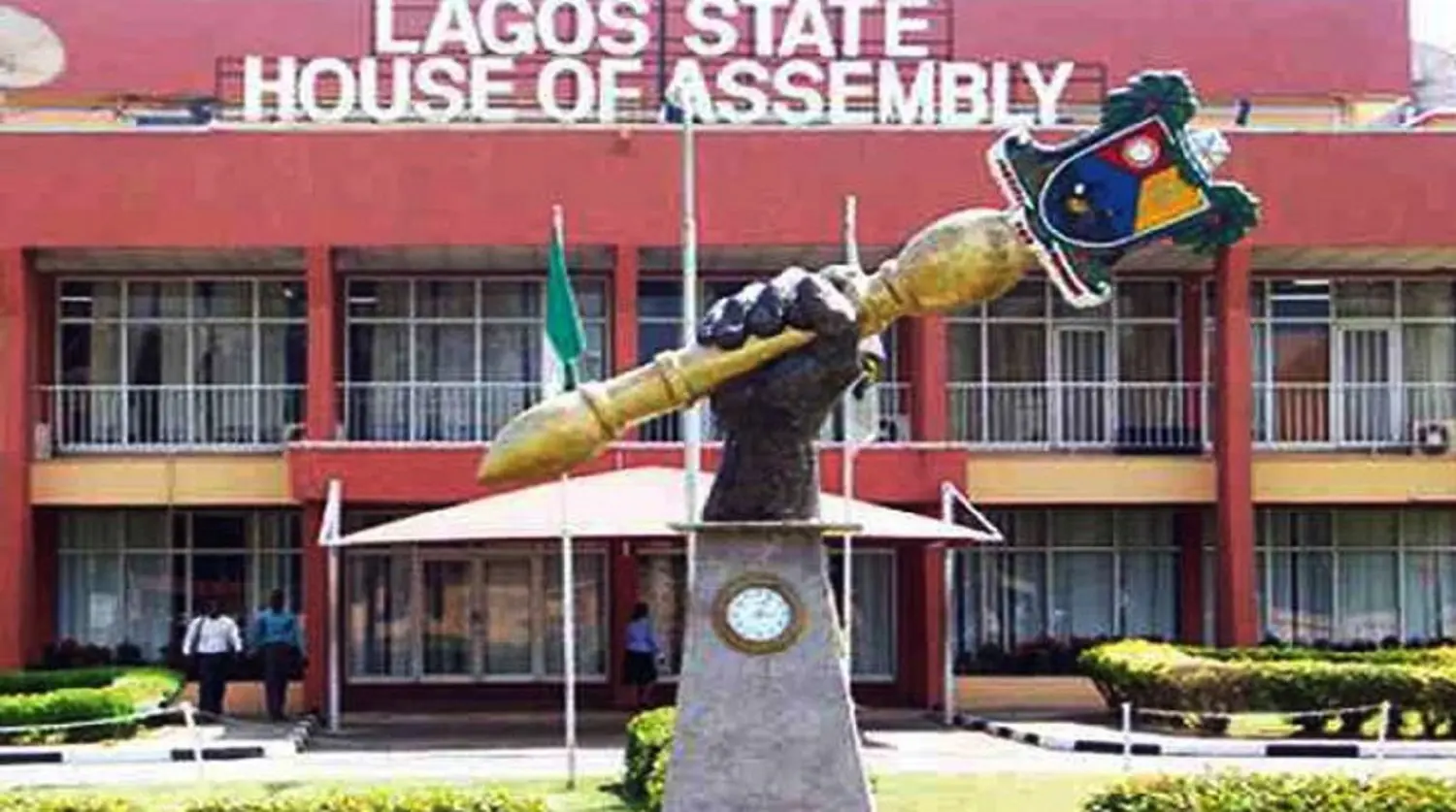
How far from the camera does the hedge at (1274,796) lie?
623 inches

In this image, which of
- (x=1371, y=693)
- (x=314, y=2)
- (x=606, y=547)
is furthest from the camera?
(x=314, y=2)

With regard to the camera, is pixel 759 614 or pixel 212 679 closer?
pixel 759 614

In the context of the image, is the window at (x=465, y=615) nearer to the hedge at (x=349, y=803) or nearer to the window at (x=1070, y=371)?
the window at (x=1070, y=371)

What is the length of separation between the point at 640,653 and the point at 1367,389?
411 inches

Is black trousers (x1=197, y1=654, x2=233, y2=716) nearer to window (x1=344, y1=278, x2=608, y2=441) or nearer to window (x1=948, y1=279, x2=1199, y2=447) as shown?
window (x1=344, y1=278, x2=608, y2=441)

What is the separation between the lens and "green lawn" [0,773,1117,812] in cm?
1916

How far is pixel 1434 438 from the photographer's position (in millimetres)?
33594

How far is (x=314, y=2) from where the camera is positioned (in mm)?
37594

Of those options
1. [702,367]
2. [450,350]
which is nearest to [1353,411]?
[450,350]

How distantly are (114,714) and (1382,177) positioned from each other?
15.4 metres

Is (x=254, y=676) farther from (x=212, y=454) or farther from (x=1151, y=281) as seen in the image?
(x=1151, y=281)

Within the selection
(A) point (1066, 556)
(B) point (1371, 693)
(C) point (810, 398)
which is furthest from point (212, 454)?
(C) point (810, 398)

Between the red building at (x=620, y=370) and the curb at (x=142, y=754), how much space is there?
185 inches

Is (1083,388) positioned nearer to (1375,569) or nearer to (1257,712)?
(1375,569)
